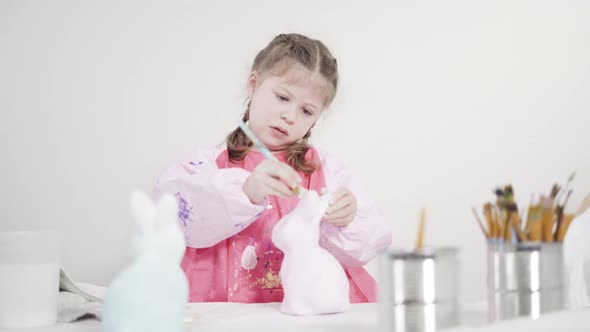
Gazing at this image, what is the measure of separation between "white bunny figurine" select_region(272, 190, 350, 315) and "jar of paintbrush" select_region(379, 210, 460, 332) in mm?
188

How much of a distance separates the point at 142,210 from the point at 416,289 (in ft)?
0.88

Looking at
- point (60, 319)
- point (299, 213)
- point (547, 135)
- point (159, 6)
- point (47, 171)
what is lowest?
point (60, 319)

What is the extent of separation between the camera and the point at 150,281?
618 mm

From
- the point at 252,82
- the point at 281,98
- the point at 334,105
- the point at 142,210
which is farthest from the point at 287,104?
the point at 142,210

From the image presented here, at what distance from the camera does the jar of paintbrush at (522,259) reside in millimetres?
710

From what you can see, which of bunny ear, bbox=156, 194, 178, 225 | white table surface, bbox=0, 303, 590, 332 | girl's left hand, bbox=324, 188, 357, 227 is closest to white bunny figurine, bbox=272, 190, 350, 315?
white table surface, bbox=0, 303, 590, 332

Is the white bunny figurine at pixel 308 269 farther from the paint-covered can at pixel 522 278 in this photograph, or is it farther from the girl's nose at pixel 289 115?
the girl's nose at pixel 289 115

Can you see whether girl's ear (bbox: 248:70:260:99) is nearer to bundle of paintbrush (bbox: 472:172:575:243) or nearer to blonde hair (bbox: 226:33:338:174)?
blonde hair (bbox: 226:33:338:174)

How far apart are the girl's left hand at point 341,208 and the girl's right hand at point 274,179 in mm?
77

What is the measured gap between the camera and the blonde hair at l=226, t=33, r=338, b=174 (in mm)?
1418

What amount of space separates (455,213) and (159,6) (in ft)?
3.31

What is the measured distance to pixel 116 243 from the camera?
1.77 metres

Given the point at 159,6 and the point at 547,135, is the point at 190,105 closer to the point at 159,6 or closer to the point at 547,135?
the point at 159,6

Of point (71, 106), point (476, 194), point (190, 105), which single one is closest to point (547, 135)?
point (476, 194)
